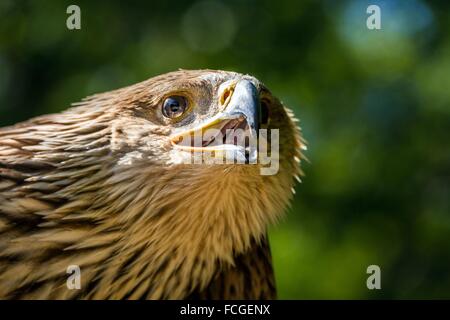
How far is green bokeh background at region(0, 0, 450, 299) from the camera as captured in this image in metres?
6.72

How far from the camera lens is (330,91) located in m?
7.17

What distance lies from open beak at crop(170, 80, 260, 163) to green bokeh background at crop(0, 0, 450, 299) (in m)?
3.24

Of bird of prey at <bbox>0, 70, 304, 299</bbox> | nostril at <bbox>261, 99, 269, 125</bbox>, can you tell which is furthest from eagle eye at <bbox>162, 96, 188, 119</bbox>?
nostril at <bbox>261, 99, 269, 125</bbox>

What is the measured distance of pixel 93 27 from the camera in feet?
25.2

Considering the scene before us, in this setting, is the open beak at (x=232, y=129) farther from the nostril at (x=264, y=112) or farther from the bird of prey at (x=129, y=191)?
the nostril at (x=264, y=112)

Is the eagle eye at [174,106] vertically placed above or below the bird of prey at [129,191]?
above

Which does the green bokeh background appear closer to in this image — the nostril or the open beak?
the nostril

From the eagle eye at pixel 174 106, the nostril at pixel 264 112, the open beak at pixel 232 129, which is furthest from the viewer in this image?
the nostril at pixel 264 112

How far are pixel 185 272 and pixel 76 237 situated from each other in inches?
20.8

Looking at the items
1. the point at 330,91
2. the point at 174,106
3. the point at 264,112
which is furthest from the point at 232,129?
the point at 330,91

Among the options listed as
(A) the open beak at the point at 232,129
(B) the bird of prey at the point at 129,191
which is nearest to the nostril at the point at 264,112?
(B) the bird of prey at the point at 129,191

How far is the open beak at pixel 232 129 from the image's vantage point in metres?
3.03

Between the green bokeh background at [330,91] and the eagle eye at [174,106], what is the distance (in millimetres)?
3162

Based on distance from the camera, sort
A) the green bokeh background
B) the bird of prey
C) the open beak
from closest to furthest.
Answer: the open beak, the bird of prey, the green bokeh background
